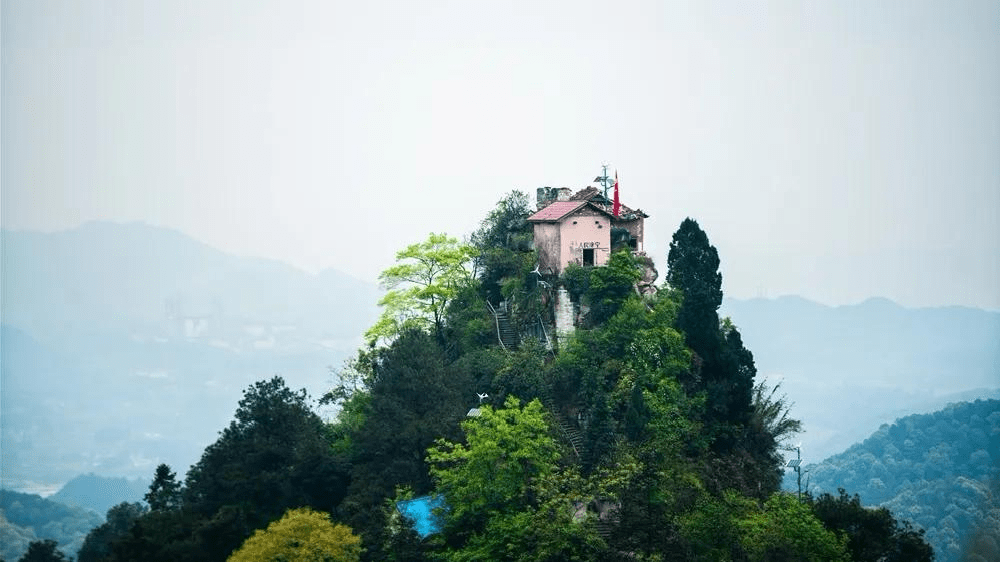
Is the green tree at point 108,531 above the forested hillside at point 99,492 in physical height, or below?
below

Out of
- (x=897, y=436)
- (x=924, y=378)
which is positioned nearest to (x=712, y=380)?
(x=897, y=436)

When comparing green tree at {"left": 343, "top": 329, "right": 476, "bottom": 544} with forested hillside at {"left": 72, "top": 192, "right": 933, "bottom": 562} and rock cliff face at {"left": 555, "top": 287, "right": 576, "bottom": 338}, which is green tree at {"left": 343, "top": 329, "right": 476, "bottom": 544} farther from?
rock cliff face at {"left": 555, "top": 287, "right": 576, "bottom": 338}

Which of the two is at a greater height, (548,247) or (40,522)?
(548,247)

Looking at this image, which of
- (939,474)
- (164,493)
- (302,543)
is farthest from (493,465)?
(939,474)

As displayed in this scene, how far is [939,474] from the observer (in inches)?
3674

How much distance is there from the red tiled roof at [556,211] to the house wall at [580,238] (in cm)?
25

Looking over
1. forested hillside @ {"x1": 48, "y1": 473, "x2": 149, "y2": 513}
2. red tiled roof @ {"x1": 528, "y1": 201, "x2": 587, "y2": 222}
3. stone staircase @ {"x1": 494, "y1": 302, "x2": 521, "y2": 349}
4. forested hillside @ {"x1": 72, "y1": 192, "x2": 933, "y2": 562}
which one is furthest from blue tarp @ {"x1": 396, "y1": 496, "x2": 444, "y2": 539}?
forested hillside @ {"x1": 48, "y1": 473, "x2": 149, "y2": 513}

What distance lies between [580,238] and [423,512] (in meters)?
13.2

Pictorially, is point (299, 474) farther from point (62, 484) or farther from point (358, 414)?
point (62, 484)

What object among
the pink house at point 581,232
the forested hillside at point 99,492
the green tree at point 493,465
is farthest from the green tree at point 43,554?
the forested hillside at point 99,492

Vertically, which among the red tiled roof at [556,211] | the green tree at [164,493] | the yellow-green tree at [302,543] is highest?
the red tiled roof at [556,211]

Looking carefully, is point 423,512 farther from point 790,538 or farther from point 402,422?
point 790,538

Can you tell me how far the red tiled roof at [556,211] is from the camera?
151ft

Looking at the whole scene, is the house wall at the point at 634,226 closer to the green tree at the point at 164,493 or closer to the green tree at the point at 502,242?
the green tree at the point at 502,242
